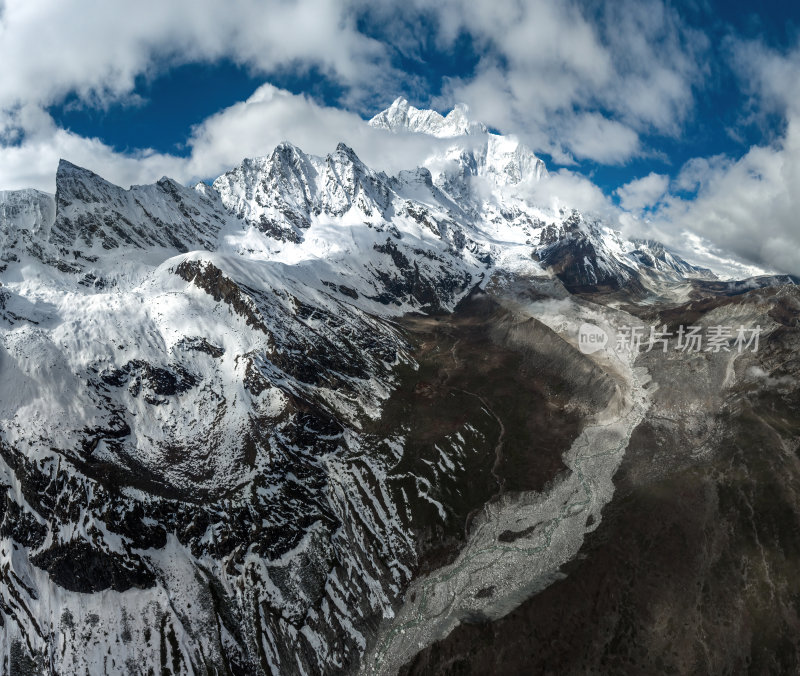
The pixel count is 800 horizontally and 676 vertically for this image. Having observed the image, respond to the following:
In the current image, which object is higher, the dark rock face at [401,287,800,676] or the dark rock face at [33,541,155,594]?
the dark rock face at [401,287,800,676]

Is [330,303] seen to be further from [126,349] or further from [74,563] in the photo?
[74,563]

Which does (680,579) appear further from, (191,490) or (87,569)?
(87,569)

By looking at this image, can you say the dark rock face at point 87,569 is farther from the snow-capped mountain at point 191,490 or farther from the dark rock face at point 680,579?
the dark rock face at point 680,579

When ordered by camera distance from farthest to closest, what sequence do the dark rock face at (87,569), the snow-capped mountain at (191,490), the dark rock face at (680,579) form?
the dark rock face at (87,569) → the snow-capped mountain at (191,490) → the dark rock face at (680,579)

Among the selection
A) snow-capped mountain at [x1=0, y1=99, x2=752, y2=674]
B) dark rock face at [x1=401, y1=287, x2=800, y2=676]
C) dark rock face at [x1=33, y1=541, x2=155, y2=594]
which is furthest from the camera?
dark rock face at [x1=33, y1=541, x2=155, y2=594]

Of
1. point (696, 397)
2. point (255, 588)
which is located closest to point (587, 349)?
point (696, 397)

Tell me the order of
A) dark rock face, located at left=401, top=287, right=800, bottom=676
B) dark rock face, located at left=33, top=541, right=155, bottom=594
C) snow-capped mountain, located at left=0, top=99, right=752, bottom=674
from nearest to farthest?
1. dark rock face, located at left=401, top=287, right=800, bottom=676
2. snow-capped mountain, located at left=0, top=99, right=752, bottom=674
3. dark rock face, located at left=33, top=541, right=155, bottom=594

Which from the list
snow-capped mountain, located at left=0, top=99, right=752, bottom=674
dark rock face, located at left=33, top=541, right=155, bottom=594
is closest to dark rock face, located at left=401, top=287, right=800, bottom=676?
snow-capped mountain, located at left=0, top=99, right=752, bottom=674

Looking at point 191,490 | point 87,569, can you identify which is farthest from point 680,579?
point 87,569

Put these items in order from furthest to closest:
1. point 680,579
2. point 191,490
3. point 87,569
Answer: point 191,490 < point 680,579 < point 87,569

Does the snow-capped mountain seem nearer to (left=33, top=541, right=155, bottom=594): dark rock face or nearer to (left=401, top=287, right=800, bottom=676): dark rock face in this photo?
(left=33, top=541, right=155, bottom=594): dark rock face

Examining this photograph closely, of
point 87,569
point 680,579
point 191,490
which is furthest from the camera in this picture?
point 191,490

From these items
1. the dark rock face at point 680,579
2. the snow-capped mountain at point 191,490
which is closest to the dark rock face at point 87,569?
the snow-capped mountain at point 191,490
